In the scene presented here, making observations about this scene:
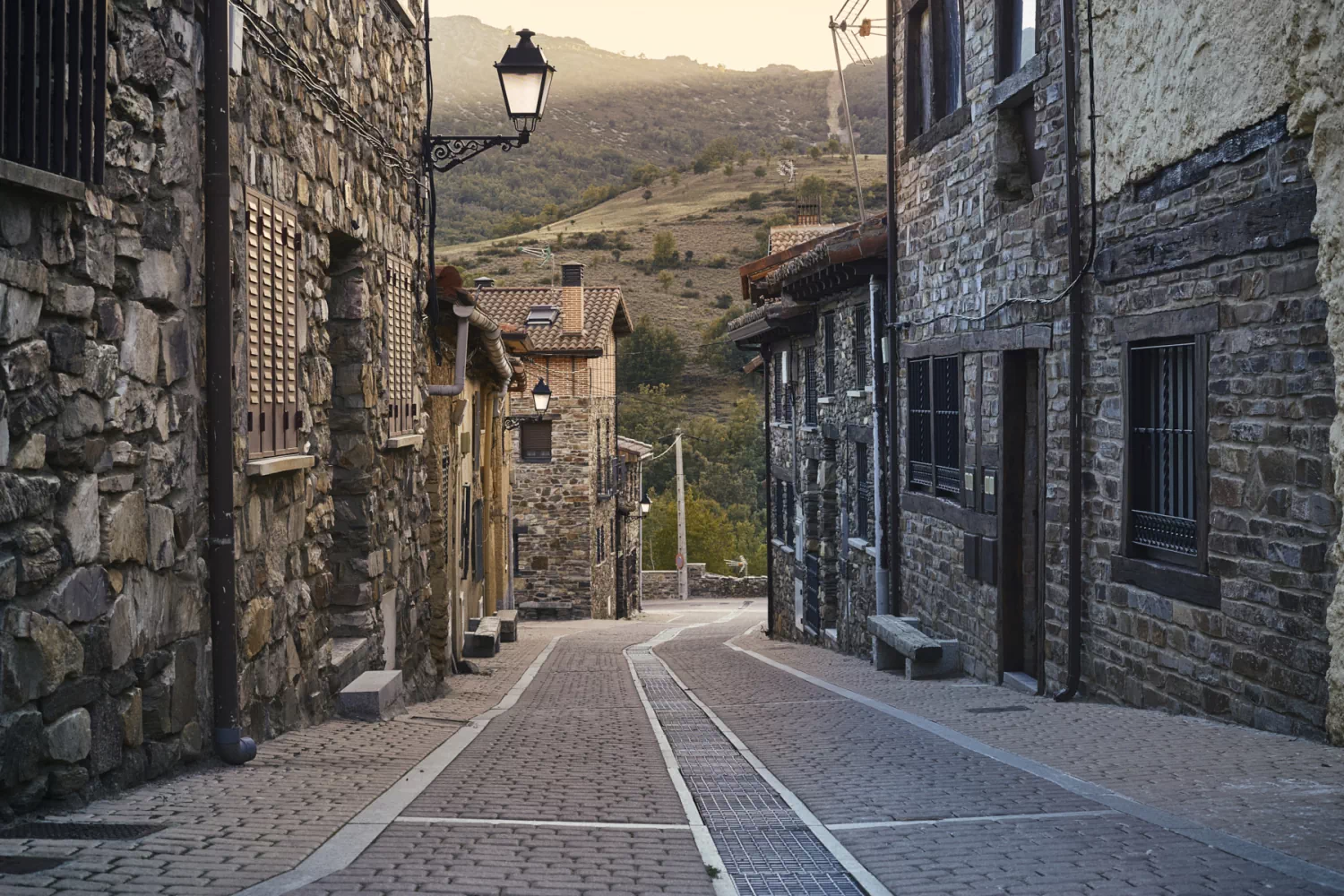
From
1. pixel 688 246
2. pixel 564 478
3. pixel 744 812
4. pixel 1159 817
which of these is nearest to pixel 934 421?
pixel 744 812

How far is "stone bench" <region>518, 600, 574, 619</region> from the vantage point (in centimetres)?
3059

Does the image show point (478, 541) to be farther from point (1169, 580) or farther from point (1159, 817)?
point (1159, 817)

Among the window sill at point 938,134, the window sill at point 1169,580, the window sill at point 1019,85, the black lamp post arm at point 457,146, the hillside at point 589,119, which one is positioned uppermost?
the hillside at point 589,119

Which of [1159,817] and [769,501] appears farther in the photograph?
[769,501]

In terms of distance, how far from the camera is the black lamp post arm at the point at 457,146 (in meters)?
10.6

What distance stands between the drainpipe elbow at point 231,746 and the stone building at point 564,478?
23.6 meters

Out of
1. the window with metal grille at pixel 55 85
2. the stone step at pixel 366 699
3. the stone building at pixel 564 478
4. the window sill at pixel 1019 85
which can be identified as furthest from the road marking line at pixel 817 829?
the stone building at pixel 564 478

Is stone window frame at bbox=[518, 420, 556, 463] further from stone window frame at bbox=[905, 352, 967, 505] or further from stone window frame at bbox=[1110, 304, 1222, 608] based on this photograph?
stone window frame at bbox=[1110, 304, 1222, 608]

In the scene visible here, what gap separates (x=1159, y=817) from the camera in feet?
16.7

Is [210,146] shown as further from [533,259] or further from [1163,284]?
[533,259]

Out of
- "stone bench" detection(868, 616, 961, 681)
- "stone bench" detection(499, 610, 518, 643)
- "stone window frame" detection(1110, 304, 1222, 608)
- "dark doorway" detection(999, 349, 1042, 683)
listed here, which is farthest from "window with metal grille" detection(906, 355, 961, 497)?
"stone bench" detection(499, 610, 518, 643)

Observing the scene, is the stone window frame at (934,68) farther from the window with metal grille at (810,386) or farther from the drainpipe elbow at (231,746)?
the drainpipe elbow at (231,746)

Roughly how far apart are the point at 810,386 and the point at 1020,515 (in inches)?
357

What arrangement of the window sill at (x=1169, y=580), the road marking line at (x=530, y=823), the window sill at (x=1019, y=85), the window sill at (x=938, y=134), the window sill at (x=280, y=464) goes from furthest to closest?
the window sill at (x=938, y=134) < the window sill at (x=1019, y=85) < the window sill at (x=1169, y=580) < the window sill at (x=280, y=464) < the road marking line at (x=530, y=823)
